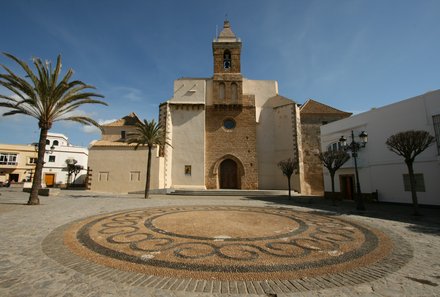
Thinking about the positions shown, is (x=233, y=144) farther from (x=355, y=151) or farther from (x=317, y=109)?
(x=355, y=151)

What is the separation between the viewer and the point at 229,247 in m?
5.18

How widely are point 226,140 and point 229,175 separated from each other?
4085 millimetres

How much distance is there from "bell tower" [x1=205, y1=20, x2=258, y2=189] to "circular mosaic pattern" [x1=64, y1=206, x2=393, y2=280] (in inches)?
654

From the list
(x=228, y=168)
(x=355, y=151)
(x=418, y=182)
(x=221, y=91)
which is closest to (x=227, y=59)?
(x=221, y=91)

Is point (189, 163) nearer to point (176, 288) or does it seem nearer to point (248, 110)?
point (248, 110)

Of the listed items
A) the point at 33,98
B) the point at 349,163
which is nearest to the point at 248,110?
the point at 349,163

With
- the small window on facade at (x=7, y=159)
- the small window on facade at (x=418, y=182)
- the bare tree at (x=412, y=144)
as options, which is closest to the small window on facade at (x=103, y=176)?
the bare tree at (x=412, y=144)

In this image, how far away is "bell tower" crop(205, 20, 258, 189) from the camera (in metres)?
24.6

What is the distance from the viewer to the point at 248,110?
26.0 metres

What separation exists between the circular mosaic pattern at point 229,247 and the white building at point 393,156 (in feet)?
31.2

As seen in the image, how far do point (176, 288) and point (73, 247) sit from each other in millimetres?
3255

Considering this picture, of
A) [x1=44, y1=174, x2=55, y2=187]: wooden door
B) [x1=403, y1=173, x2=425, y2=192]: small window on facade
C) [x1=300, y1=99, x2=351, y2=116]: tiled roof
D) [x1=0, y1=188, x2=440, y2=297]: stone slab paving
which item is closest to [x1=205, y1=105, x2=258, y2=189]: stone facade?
[x1=300, y1=99, x2=351, y2=116]: tiled roof

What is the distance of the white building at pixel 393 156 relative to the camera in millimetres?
13031

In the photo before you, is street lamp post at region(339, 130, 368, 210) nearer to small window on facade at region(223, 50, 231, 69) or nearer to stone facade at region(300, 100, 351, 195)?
stone facade at region(300, 100, 351, 195)
